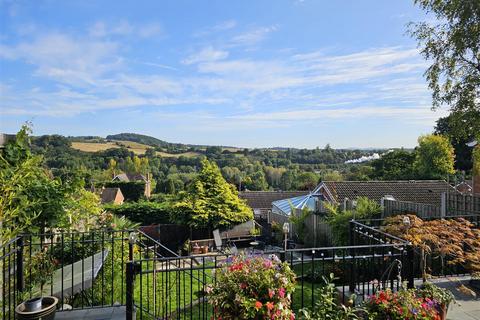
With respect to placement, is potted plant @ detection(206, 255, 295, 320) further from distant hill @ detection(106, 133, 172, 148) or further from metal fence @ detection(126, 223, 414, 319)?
distant hill @ detection(106, 133, 172, 148)

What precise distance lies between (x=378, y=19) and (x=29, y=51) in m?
8.55

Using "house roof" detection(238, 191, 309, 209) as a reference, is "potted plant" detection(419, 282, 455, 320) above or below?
above

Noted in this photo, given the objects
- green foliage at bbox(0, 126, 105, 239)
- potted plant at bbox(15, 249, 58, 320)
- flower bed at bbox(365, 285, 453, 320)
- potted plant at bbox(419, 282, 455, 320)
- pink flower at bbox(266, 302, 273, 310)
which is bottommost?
potted plant at bbox(15, 249, 58, 320)

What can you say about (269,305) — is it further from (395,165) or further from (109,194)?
(395,165)

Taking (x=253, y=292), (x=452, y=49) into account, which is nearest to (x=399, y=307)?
(x=253, y=292)

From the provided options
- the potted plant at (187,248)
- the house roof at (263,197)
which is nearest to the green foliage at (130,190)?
the house roof at (263,197)

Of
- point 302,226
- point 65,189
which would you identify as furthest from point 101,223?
point 302,226

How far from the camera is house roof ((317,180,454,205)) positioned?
55.3 feet

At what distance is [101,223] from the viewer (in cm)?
748

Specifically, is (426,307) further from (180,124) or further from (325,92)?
(180,124)

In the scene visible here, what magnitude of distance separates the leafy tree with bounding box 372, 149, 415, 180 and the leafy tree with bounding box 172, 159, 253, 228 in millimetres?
25555

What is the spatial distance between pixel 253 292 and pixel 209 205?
40.0 ft

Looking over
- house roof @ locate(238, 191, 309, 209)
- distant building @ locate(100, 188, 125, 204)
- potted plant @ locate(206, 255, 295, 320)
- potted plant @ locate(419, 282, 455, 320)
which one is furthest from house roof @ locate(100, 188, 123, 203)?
potted plant @ locate(419, 282, 455, 320)

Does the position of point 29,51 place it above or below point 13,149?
above
